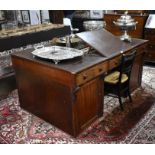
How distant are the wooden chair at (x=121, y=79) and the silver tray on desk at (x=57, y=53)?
2.17 ft

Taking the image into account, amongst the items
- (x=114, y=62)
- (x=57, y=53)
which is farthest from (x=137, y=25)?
(x=57, y=53)

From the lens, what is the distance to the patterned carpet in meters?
2.44

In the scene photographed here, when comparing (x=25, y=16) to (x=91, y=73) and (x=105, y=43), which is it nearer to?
(x=105, y=43)

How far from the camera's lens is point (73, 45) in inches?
120

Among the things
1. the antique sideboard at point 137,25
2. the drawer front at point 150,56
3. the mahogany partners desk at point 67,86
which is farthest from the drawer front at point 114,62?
the drawer front at point 150,56

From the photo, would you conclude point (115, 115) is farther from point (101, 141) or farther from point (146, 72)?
point (146, 72)

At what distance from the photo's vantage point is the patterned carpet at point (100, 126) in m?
2.44

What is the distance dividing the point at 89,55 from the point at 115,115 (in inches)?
36.4

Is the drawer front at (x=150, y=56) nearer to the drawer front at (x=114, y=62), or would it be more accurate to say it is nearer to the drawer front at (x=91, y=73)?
the drawer front at (x=114, y=62)

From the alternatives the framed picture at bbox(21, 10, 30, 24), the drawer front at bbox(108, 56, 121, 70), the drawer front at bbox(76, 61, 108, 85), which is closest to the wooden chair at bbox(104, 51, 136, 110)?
the drawer front at bbox(108, 56, 121, 70)

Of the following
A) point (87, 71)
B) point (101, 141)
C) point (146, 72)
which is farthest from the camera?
point (146, 72)

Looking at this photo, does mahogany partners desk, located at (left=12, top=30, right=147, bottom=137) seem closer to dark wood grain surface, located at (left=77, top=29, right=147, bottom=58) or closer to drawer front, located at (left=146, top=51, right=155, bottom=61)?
dark wood grain surface, located at (left=77, top=29, right=147, bottom=58)

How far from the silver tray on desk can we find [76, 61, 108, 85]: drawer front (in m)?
0.25
